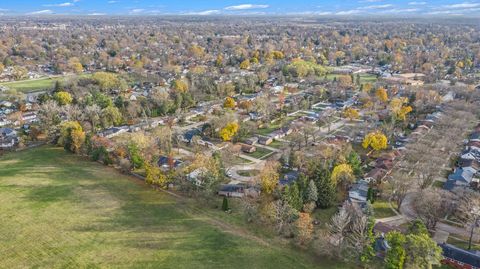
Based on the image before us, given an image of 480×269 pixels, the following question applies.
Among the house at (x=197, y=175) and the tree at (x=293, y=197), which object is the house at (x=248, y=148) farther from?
the tree at (x=293, y=197)

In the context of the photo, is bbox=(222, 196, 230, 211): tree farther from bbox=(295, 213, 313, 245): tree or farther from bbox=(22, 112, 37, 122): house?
bbox=(22, 112, 37, 122): house

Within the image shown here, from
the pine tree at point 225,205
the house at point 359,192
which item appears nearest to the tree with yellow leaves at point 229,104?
the house at point 359,192

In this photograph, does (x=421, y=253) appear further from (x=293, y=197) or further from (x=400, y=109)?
(x=400, y=109)

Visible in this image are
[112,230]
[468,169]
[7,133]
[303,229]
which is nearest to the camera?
[303,229]

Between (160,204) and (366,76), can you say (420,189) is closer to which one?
A: (160,204)

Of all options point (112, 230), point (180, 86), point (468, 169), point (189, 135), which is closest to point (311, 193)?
point (112, 230)

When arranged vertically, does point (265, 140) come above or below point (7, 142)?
below
